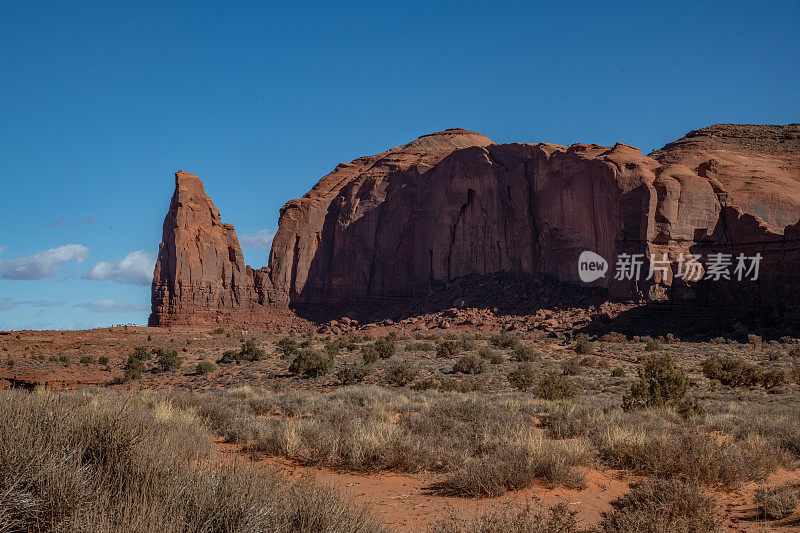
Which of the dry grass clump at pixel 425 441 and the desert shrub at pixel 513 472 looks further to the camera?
the dry grass clump at pixel 425 441

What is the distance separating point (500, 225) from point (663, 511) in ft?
175

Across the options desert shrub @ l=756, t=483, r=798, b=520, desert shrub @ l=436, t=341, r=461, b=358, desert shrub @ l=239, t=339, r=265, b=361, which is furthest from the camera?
desert shrub @ l=436, t=341, r=461, b=358

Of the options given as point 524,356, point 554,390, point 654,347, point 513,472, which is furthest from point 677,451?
point 654,347

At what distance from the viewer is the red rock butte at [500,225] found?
43.1m

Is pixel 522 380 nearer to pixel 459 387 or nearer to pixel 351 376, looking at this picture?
pixel 459 387

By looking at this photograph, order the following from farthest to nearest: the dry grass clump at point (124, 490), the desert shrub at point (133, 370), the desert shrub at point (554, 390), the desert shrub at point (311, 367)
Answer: the desert shrub at point (133, 370) < the desert shrub at point (311, 367) < the desert shrub at point (554, 390) < the dry grass clump at point (124, 490)

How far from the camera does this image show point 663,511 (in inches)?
175

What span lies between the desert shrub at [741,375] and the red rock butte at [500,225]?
23328mm

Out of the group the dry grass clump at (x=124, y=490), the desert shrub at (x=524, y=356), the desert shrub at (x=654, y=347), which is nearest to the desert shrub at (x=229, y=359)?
the desert shrub at (x=524, y=356)

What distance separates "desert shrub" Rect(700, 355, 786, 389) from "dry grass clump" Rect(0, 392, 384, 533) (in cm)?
1747

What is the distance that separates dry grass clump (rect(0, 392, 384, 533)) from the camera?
327cm

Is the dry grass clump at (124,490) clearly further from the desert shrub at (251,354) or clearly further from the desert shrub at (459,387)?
the desert shrub at (251,354)

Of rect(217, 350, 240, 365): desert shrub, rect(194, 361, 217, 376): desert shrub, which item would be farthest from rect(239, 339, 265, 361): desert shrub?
rect(194, 361, 217, 376): desert shrub

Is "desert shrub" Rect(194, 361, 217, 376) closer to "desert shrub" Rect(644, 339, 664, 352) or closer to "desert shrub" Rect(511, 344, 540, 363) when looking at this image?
"desert shrub" Rect(511, 344, 540, 363)
